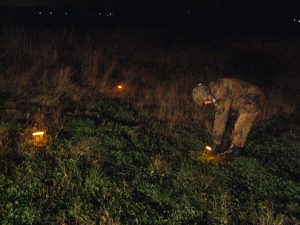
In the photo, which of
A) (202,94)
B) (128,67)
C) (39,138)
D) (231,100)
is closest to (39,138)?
(39,138)

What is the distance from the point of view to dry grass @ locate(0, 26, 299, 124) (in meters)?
10.1

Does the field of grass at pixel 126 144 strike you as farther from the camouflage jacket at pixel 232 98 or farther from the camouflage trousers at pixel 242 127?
the camouflage jacket at pixel 232 98

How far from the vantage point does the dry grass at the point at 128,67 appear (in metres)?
10.1

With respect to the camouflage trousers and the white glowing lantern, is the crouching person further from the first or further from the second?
the white glowing lantern

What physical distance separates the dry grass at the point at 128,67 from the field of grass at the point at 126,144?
0.13 feet

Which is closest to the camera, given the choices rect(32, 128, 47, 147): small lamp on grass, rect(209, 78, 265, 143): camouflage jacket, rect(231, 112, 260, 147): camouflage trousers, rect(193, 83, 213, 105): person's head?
rect(193, 83, 213, 105): person's head

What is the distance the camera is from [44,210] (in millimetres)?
5438

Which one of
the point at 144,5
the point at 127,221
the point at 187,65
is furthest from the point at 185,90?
the point at 144,5

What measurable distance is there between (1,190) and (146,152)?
2635 mm

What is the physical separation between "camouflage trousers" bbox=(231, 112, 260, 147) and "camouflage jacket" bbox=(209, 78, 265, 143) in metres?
0.10

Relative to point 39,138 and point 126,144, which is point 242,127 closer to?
point 126,144

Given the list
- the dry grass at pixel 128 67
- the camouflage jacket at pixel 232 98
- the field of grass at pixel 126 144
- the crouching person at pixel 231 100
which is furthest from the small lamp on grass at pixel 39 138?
the camouflage jacket at pixel 232 98

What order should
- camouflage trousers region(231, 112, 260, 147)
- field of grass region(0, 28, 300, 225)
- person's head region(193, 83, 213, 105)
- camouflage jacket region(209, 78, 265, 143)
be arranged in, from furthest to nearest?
camouflage trousers region(231, 112, 260, 147) → camouflage jacket region(209, 78, 265, 143) → person's head region(193, 83, 213, 105) → field of grass region(0, 28, 300, 225)

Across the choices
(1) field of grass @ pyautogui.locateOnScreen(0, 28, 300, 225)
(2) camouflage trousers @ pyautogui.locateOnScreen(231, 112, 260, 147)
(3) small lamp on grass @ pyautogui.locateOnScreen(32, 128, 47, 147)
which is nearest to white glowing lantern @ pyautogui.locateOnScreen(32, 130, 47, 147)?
(3) small lamp on grass @ pyautogui.locateOnScreen(32, 128, 47, 147)
